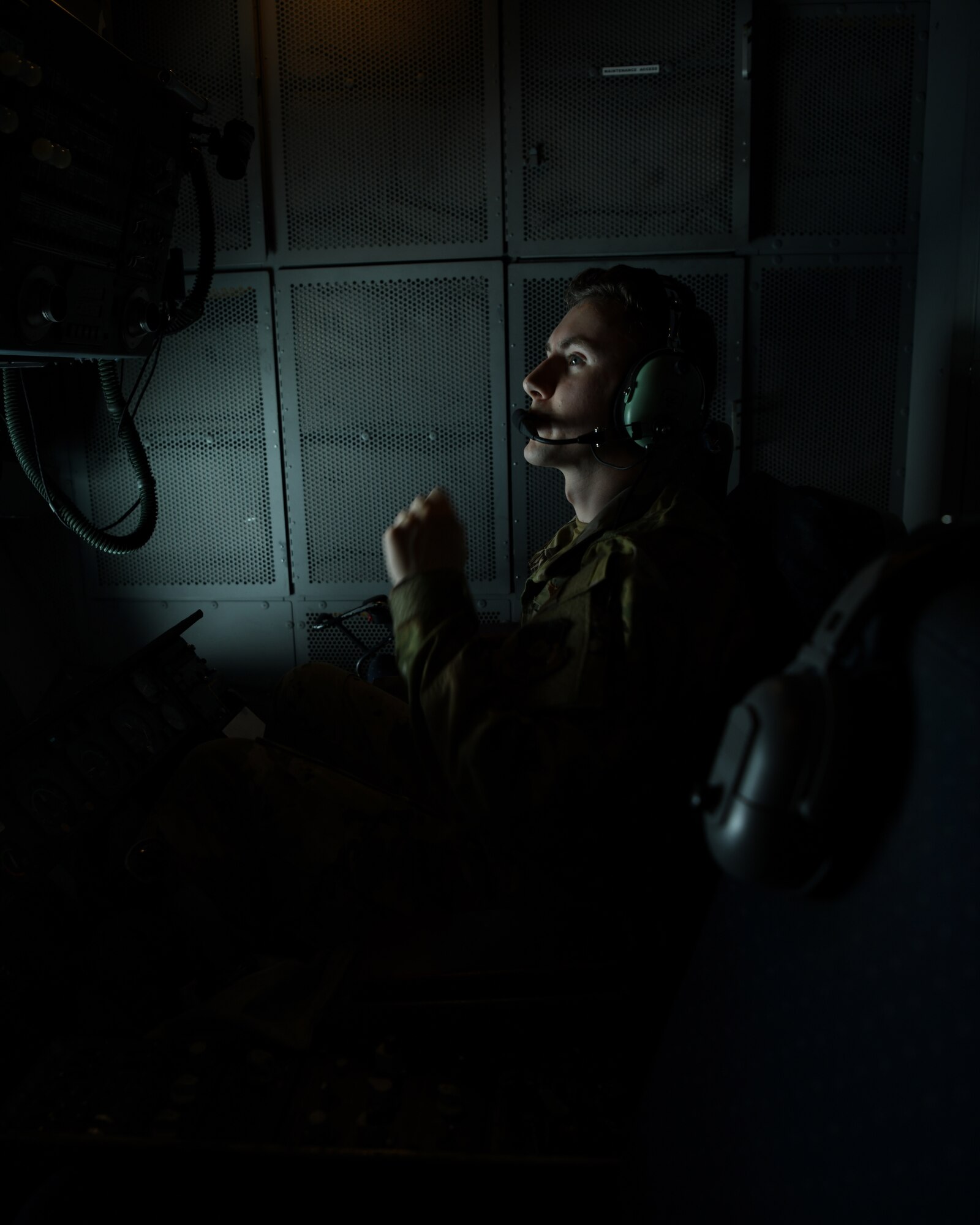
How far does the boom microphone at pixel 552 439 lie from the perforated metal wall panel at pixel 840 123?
1.23 metres

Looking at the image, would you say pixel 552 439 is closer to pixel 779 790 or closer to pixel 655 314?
pixel 655 314

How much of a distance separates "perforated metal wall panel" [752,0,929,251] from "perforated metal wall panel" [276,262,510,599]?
2.78 feet

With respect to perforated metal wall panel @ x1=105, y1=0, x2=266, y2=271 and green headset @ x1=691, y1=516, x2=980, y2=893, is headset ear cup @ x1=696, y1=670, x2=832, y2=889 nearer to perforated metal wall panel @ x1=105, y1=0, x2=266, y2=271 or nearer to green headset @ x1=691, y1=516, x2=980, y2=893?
green headset @ x1=691, y1=516, x2=980, y2=893

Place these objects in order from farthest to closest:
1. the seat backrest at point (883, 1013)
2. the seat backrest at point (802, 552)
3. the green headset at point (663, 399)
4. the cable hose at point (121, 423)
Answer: the cable hose at point (121, 423) → the green headset at point (663, 399) → the seat backrest at point (802, 552) → the seat backrest at point (883, 1013)

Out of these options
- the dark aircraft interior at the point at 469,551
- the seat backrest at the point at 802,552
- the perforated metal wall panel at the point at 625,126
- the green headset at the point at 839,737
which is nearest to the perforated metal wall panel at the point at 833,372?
the dark aircraft interior at the point at 469,551

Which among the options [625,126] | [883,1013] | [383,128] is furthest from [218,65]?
[883,1013]

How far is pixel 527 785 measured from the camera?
0.94m

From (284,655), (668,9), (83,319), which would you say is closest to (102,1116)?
(83,319)

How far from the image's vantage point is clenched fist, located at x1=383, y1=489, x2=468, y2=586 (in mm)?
1061

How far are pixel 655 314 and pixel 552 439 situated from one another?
0.30 metres

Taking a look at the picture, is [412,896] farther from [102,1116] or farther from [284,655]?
[284,655]

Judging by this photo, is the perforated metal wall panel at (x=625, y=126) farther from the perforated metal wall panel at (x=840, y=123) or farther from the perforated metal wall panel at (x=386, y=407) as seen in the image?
the perforated metal wall panel at (x=386, y=407)

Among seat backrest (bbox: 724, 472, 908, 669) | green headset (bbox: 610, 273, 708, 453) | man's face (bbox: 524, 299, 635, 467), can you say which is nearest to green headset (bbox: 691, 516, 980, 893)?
seat backrest (bbox: 724, 472, 908, 669)

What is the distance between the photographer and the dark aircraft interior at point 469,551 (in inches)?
18.2
